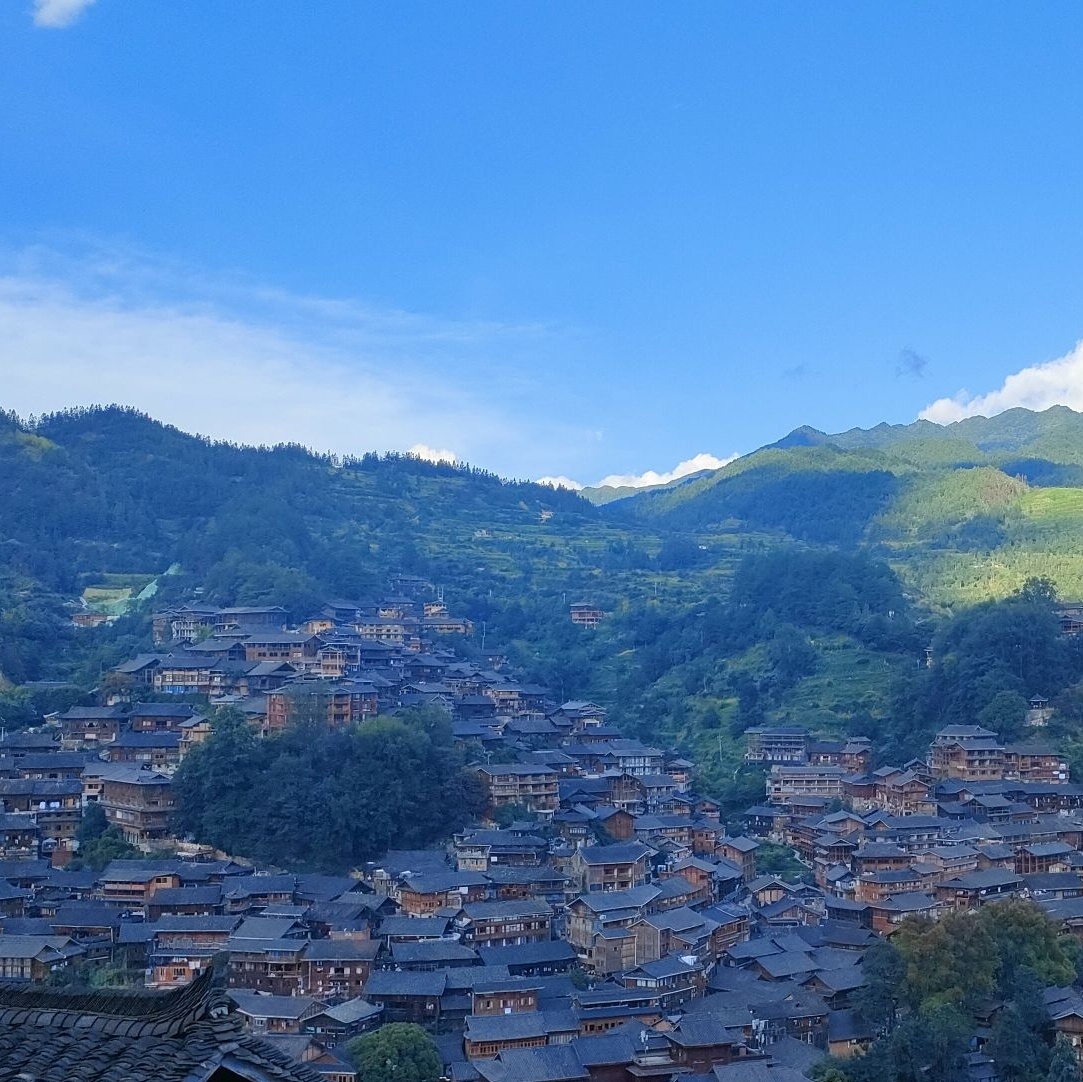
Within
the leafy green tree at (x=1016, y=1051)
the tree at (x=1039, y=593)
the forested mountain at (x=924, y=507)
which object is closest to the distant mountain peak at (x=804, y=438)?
the forested mountain at (x=924, y=507)

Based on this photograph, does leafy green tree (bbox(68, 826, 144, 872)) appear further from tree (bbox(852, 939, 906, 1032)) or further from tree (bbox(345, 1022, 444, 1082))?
tree (bbox(852, 939, 906, 1032))

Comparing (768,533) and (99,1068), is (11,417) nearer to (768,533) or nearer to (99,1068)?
(768,533)

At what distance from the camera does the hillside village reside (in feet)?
70.9

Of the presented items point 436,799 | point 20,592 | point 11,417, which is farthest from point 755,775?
point 11,417

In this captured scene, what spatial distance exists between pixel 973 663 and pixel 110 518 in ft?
123

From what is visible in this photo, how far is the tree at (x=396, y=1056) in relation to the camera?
1875 centimetres

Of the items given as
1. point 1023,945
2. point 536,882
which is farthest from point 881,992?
point 536,882

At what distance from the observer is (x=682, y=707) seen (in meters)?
44.0

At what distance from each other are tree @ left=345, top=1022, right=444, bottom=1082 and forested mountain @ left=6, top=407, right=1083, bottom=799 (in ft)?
62.2

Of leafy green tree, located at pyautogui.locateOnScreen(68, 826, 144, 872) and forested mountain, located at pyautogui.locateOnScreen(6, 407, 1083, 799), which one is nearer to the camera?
leafy green tree, located at pyautogui.locateOnScreen(68, 826, 144, 872)

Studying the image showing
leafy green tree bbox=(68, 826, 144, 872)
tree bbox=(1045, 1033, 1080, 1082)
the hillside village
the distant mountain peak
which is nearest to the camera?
tree bbox=(1045, 1033, 1080, 1082)

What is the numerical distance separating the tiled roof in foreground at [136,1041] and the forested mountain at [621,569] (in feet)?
115

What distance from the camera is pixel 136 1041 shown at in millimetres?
2467

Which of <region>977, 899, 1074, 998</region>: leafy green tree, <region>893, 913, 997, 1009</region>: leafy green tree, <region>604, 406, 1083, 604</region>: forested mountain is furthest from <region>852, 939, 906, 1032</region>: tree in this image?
<region>604, 406, 1083, 604</region>: forested mountain
